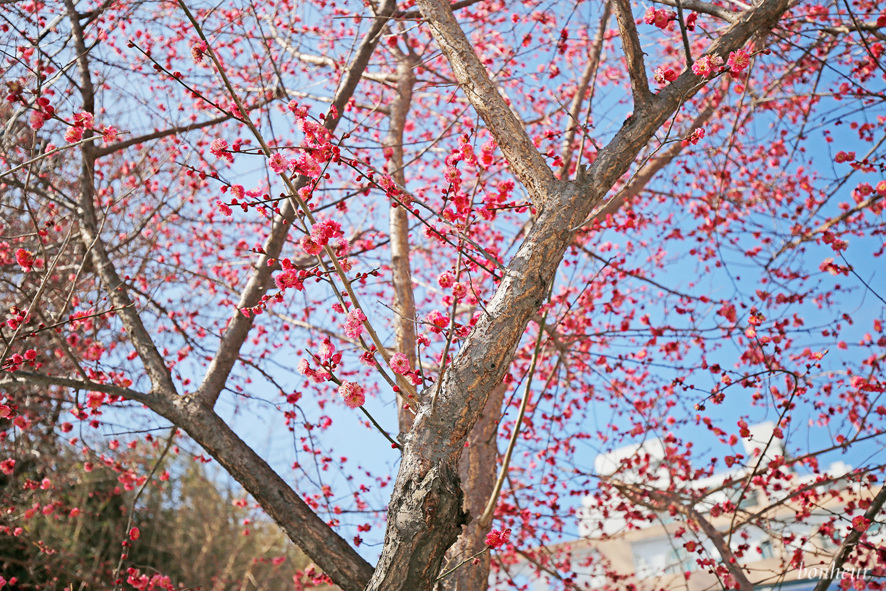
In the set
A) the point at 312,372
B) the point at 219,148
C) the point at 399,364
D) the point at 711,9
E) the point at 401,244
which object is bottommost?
the point at 312,372

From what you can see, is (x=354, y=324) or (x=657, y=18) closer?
(x=354, y=324)

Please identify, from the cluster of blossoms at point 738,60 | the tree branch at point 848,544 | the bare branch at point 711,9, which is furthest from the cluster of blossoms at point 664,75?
the tree branch at point 848,544

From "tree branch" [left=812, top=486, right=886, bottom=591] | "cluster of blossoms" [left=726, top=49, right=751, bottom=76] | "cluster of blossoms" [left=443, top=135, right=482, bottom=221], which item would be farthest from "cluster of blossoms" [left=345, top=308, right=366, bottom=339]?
"tree branch" [left=812, top=486, right=886, bottom=591]

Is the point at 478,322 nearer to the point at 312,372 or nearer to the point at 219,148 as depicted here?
the point at 312,372

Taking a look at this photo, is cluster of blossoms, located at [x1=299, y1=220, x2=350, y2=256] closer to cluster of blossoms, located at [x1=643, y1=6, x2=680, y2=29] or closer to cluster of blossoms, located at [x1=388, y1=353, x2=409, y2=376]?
cluster of blossoms, located at [x1=388, y1=353, x2=409, y2=376]

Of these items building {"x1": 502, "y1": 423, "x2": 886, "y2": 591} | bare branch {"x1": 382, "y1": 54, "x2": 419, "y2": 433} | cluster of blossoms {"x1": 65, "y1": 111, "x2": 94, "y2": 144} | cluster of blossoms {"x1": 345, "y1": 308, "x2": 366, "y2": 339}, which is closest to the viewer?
cluster of blossoms {"x1": 345, "y1": 308, "x2": 366, "y2": 339}

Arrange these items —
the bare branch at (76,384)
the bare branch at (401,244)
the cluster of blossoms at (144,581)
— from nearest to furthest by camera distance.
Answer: the bare branch at (76,384), the cluster of blossoms at (144,581), the bare branch at (401,244)

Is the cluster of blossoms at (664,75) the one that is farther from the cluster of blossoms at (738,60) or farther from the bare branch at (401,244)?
the bare branch at (401,244)

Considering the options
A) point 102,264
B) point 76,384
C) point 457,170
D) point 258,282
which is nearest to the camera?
point 457,170

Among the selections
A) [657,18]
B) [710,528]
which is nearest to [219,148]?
[657,18]

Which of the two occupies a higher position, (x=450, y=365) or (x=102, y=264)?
(x=102, y=264)

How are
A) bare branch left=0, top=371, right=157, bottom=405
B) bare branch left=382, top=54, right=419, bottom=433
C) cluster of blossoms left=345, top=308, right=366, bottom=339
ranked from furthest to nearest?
bare branch left=382, top=54, right=419, bottom=433
bare branch left=0, top=371, right=157, bottom=405
cluster of blossoms left=345, top=308, right=366, bottom=339

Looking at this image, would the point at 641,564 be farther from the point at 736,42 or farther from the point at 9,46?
the point at 9,46

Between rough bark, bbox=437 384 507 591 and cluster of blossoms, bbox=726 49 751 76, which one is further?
rough bark, bbox=437 384 507 591
